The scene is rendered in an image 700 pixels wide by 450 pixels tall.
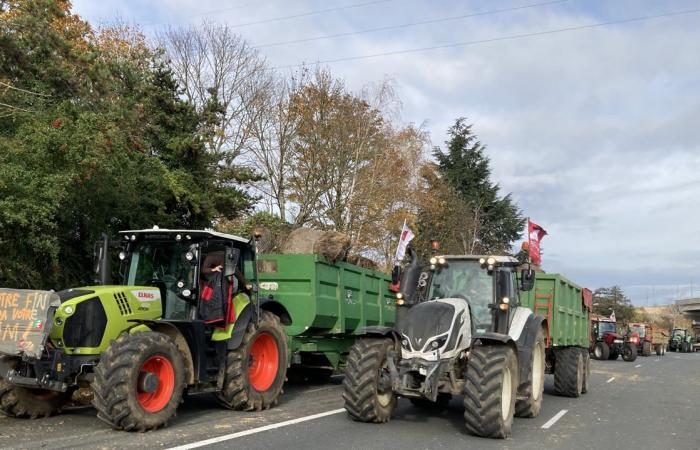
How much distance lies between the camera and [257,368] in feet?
32.7

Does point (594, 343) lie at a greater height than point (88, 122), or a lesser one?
lesser

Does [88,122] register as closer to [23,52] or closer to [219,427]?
[23,52]

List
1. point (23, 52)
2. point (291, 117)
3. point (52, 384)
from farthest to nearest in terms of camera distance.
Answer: point (291, 117)
point (23, 52)
point (52, 384)

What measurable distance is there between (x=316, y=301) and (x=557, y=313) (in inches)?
185

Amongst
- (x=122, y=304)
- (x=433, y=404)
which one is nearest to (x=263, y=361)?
(x=122, y=304)

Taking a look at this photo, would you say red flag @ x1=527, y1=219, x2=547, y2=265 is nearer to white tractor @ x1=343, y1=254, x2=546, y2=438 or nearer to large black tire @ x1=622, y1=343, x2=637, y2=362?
white tractor @ x1=343, y1=254, x2=546, y2=438

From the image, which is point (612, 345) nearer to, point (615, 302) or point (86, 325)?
point (86, 325)

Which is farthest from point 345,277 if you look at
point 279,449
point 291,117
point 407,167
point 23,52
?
point 407,167

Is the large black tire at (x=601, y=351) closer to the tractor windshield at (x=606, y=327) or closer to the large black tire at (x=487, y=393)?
the tractor windshield at (x=606, y=327)

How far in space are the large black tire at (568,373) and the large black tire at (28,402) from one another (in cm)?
898

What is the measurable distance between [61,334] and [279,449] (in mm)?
2971

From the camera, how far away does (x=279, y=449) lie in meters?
6.91

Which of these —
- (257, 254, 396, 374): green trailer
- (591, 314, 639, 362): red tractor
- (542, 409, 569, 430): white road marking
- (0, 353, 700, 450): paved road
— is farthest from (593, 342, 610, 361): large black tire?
(542, 409, 569, 430): white road marking

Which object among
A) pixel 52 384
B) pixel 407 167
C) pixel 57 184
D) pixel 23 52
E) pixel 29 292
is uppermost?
pixel 407 167
